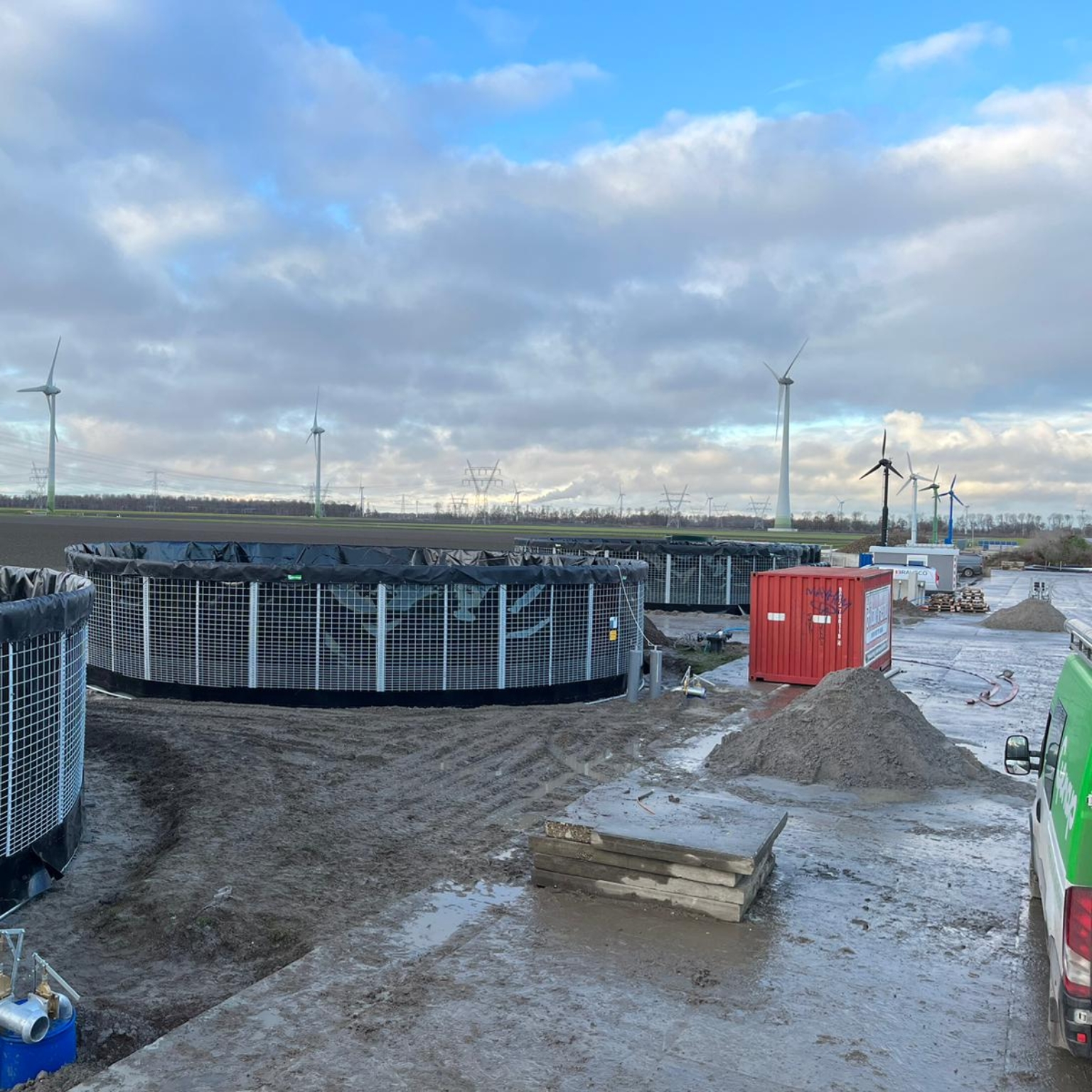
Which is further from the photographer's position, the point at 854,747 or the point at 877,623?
the point at 877,623

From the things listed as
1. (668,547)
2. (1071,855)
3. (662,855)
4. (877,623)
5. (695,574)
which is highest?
(668,547)

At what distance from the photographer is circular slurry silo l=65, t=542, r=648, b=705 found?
53.6 feet

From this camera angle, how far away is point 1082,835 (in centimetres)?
503

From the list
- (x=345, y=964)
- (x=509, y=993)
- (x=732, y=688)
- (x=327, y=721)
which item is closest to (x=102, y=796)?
(x=327, y=721)

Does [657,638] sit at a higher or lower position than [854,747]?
lower

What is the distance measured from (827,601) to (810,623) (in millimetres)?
602

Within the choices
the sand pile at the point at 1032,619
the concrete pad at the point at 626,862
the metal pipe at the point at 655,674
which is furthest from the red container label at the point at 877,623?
the concrete pad at the point at 626,862

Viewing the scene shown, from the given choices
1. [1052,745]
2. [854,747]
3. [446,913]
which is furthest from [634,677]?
[1052,745]

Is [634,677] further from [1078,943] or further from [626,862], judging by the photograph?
[1078,943]

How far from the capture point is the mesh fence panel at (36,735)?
7.73 metres

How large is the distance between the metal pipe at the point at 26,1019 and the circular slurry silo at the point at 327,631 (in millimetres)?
11086

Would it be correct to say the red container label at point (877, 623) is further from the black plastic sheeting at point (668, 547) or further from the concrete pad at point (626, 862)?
the concrete pad at point (626, 862)

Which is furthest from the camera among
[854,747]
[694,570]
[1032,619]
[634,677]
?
[694,570]

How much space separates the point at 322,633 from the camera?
16.5 meters
